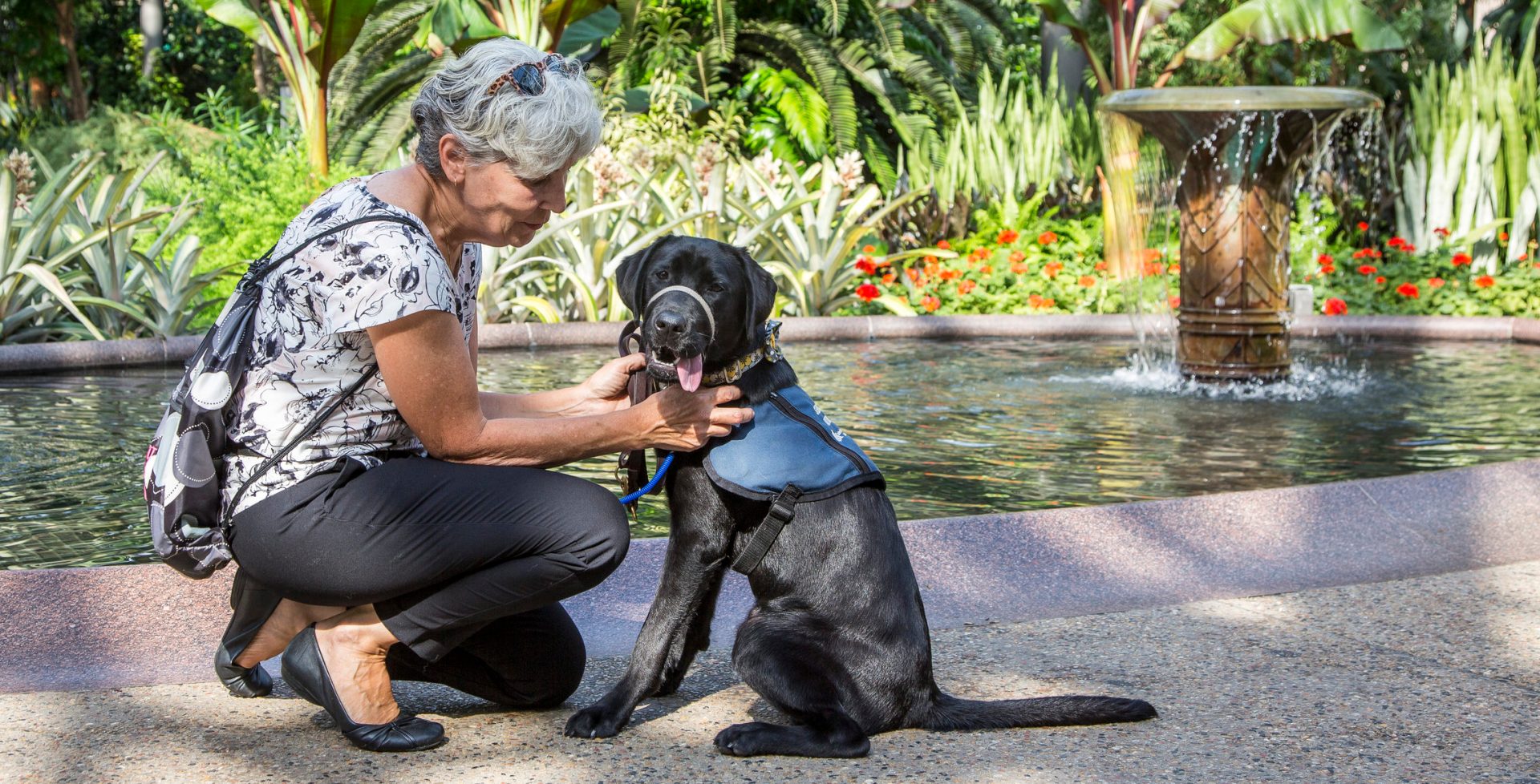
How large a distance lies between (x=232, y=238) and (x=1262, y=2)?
8805mm

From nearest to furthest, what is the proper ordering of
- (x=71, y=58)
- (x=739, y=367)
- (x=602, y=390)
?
(x=739, y=367) < (x=602, y=390) < (x=71, y=58)

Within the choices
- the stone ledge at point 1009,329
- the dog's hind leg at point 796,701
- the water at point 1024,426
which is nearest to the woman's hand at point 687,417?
the dog's hind leg at point 796,701

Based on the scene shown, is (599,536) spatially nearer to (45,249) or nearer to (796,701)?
(796,701)

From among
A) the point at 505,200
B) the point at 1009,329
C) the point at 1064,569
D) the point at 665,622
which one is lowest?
the point at 1009,329

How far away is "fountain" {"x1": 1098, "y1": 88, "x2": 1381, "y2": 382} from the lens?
7.02 metres

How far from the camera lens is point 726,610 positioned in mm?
3479

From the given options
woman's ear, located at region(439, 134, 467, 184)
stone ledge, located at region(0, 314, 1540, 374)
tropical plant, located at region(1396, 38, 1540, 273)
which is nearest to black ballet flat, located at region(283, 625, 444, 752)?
woman's ear, located at region(439, 134, 467, 184)

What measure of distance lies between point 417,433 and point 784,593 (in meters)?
0.74

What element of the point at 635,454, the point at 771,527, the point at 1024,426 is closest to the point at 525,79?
the point at 635,454

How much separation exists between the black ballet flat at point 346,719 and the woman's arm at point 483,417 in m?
0.44

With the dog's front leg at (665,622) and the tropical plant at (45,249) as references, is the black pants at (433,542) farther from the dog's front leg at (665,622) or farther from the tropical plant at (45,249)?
the tropical plant at (45,249)

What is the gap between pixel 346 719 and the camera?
2590mm

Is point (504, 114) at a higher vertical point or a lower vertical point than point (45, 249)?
higher

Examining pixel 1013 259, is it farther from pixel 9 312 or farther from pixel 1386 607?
pixel 1386 607
